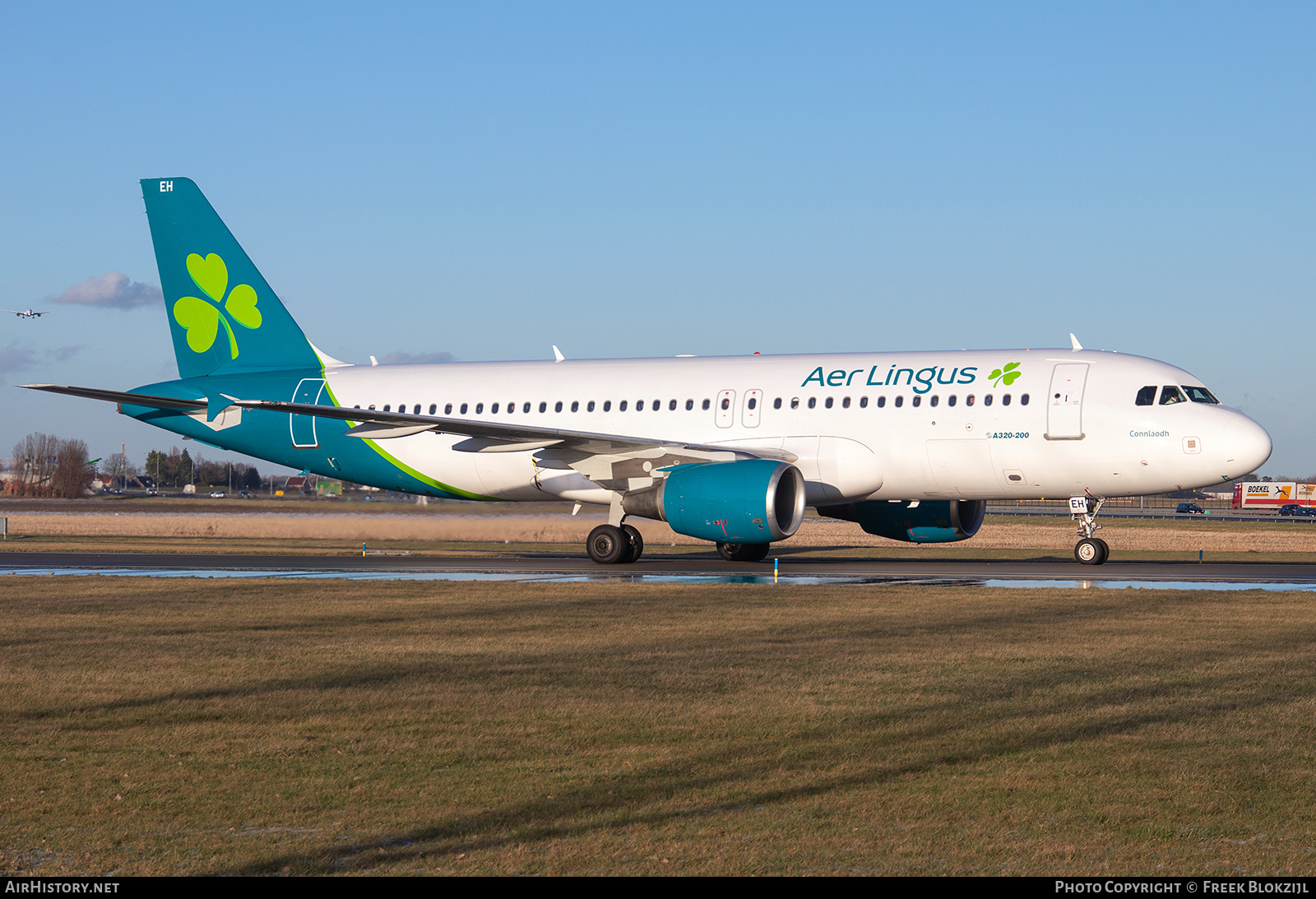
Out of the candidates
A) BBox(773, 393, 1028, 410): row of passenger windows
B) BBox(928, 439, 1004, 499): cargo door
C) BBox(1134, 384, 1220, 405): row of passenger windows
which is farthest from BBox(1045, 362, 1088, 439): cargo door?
BBox(928, 439, 1004, 499): cargo door

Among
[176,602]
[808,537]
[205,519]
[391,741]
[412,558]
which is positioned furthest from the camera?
[205,519]

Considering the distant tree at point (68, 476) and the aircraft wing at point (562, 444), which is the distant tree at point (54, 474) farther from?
the aircraft wing at point (562, 444)

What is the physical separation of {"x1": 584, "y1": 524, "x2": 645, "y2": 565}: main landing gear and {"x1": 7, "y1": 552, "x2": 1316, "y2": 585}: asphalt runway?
0.36 meters

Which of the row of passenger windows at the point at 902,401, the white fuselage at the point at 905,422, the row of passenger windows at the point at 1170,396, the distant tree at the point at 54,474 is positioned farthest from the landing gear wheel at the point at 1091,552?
the distant tree at the point at 54,474

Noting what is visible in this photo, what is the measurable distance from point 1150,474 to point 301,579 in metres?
15.9

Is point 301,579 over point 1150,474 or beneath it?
beneath

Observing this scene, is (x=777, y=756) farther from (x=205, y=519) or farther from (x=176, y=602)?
(x=205, y=519)

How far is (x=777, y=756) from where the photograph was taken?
7.71m

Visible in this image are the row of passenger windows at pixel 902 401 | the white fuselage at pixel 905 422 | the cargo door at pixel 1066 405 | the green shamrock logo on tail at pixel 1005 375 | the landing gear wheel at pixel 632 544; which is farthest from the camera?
the landing gear wheel at pixel 632 544

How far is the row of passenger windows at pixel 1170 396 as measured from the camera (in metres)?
23.9

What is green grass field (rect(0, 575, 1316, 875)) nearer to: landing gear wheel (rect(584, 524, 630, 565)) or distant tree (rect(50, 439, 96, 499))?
landing gear wheel (rect(584, 524, 630, 565))

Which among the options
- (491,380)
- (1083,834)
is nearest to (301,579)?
(491,380)

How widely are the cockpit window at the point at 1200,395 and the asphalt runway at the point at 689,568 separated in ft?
10.9

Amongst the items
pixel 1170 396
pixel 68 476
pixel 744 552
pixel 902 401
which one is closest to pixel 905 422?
pixel 902 401
